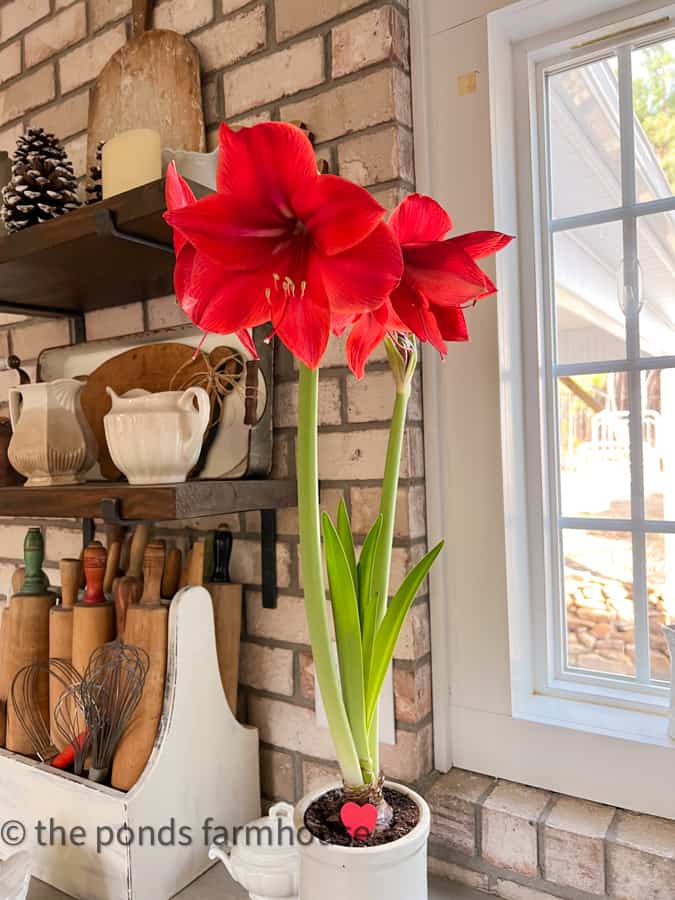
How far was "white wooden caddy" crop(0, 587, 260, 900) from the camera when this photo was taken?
890 millimetres

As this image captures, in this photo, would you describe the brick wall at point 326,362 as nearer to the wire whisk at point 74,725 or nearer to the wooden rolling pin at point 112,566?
the wooden rolling pin at point 112,566

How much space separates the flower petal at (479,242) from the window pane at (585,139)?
0.47 m

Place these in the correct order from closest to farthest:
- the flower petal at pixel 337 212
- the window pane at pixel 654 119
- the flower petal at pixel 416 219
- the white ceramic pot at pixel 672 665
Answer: the flower petal at pixel 337 212 < the flower petal at pixel 416 219 < the white ceramic pot at pixel 672 665 < the window pane at pixel 654 119

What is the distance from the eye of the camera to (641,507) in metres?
0.95

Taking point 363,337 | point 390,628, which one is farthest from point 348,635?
point 363,337

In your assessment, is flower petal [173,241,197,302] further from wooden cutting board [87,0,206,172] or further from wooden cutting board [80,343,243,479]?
wooden cutting board [87,0,206,172]

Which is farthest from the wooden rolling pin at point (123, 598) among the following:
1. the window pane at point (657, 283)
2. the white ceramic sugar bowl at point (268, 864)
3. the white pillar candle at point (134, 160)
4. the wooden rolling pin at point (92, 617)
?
the window pane at point (657, 283)

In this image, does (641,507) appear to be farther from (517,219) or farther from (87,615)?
(87,615)

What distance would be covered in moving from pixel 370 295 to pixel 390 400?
1.51ft

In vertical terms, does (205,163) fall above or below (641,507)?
above

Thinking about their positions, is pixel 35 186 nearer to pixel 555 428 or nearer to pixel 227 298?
pixel 227 298

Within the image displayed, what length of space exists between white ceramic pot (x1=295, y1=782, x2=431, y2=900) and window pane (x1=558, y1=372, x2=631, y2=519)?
0.51 m

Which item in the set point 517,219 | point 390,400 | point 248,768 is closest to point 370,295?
point 390,400

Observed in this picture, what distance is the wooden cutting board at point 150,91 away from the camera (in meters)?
1.15
